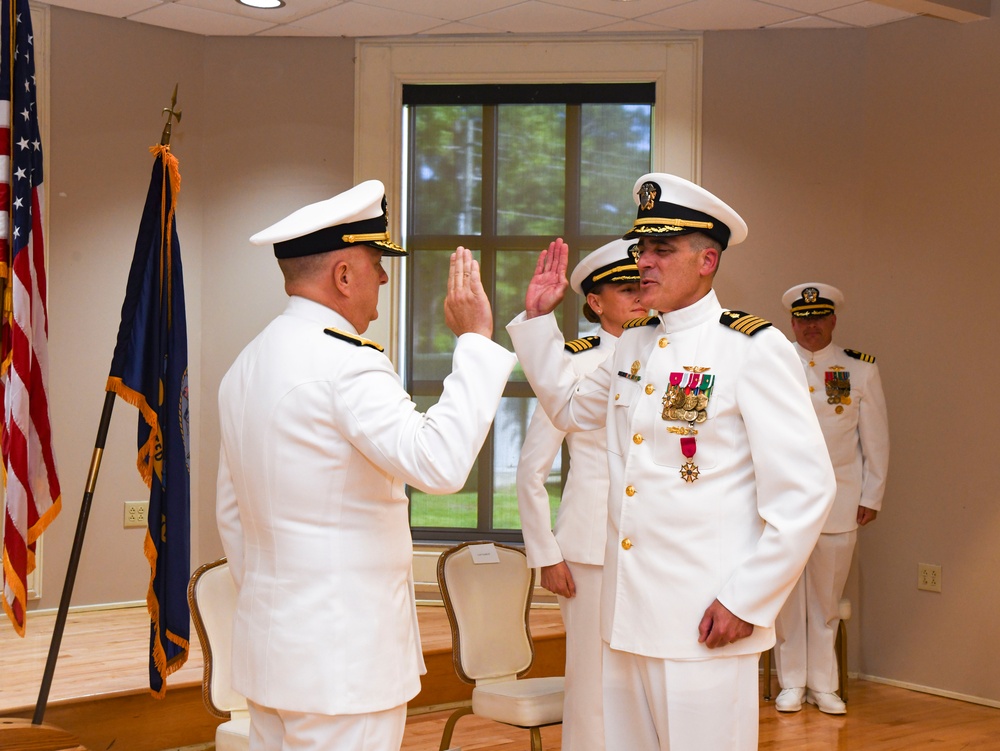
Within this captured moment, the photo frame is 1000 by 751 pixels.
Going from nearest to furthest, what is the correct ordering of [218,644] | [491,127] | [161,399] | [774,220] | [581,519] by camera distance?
[218,644] → [581,519] → [161,399] → [774,220] → [491,127]

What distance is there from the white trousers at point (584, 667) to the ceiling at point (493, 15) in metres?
3.17

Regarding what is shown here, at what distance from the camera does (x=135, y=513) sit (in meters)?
5.61

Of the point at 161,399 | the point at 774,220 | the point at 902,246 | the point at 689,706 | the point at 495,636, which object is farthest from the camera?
the point at 774,220

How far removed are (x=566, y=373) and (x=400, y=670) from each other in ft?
3.19

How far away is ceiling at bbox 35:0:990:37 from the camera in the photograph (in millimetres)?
5250

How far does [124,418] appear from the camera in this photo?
18.4 feet

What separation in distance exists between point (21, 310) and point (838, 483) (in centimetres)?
365

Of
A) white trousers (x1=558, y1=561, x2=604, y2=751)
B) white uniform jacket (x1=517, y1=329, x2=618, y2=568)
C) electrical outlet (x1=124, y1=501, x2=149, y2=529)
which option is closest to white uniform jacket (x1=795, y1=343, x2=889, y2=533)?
white uniform jacket (x1=517, y1=329, x2=618, y2=568)

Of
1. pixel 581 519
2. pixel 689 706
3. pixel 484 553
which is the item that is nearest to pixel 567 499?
pixel 581 519

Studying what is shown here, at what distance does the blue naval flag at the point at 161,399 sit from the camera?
12.3ft

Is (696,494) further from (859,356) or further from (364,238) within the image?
(859,356)

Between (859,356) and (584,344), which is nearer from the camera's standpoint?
(584,344)

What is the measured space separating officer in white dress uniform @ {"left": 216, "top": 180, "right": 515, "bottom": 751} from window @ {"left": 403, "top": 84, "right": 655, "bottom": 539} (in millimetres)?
3913

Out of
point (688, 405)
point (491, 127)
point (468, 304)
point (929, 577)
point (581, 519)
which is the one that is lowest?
point (929, 577)
